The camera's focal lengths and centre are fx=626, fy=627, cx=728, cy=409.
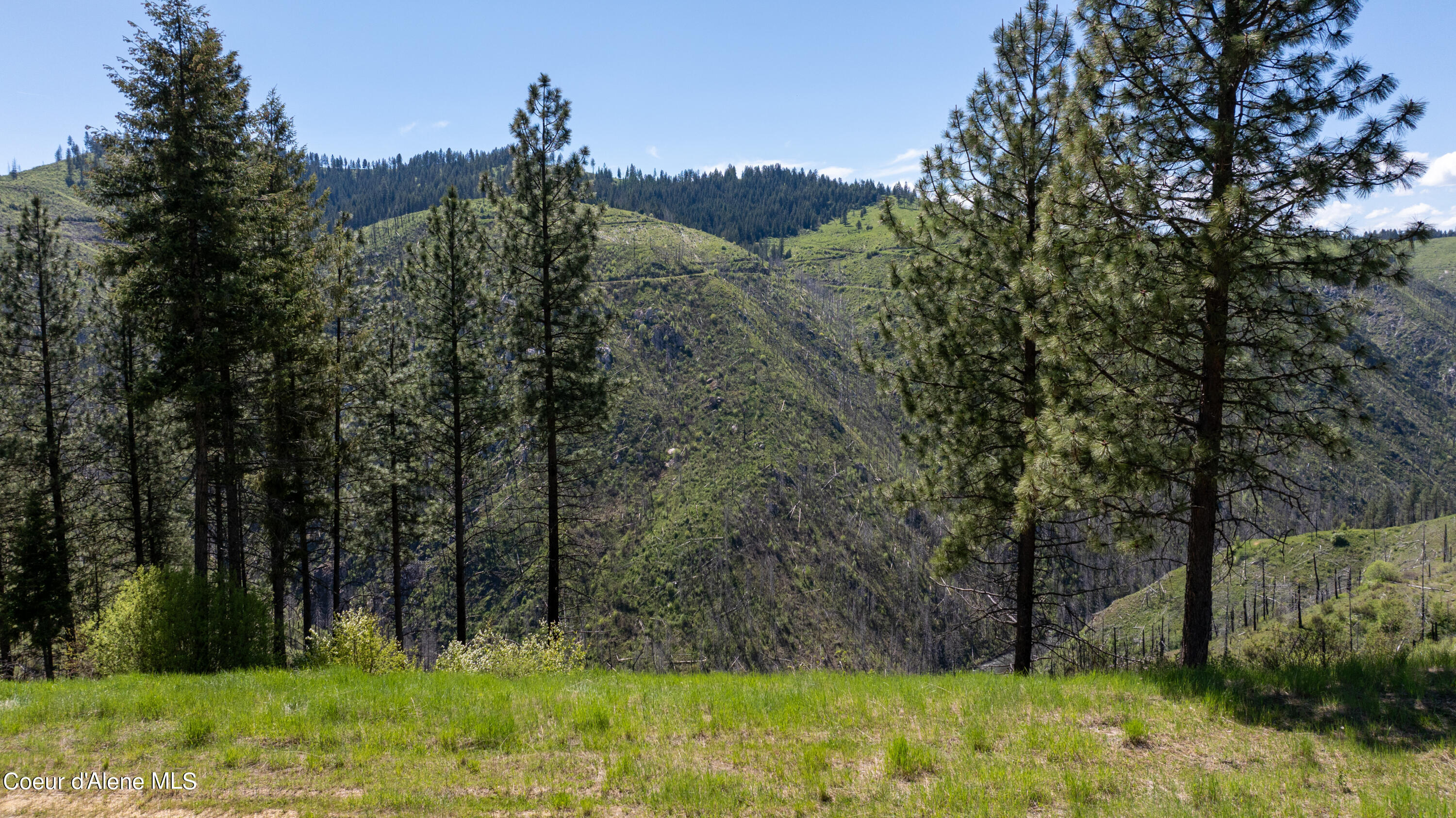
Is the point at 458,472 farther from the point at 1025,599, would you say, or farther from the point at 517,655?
the point at 1025,599

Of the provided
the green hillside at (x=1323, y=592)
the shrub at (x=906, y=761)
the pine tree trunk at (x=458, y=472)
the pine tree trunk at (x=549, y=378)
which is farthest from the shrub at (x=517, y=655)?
the green hillside at (x=1323, y=592)

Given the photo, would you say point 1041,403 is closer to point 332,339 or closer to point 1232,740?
point 1232,740

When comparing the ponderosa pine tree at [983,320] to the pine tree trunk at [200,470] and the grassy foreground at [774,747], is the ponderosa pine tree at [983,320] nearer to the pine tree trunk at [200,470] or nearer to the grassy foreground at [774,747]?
the grassy foreground at [774,747]

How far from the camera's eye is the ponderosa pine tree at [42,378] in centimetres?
2062

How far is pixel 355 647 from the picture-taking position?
522 inches

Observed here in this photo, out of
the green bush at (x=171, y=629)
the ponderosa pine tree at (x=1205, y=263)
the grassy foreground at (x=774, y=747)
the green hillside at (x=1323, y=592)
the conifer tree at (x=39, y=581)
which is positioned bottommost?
the green hillside at (x=1323, y=592)

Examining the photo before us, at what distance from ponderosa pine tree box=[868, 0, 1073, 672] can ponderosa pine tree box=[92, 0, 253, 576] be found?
45.7 ft

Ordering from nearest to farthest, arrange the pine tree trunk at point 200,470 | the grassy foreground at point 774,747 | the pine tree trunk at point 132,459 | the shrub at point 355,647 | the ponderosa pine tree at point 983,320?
1. the grassy foreground at point 774,747
2. the ponderosa pine tree at point 983,320
3. the shrub at point 355,647
4. the pine tree trunk at point 200,470
5. the pine tree trunk at point 132,459

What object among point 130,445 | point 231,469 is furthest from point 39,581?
point 231,469

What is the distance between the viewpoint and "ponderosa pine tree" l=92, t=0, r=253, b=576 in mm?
12953

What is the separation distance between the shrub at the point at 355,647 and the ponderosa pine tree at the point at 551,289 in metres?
3.87

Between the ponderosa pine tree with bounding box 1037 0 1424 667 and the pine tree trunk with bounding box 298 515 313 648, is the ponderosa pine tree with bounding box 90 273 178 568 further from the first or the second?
the ponderosa pine tree with bounding box 1037 0 1424 667

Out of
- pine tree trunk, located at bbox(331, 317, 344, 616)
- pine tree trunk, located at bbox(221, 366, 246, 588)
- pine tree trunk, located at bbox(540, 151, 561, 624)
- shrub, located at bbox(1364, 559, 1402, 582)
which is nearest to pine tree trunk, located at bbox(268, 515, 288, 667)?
pine tree trunk, located at bbox(221, 366, 246, 588)

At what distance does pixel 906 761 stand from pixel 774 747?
4.19 ft
